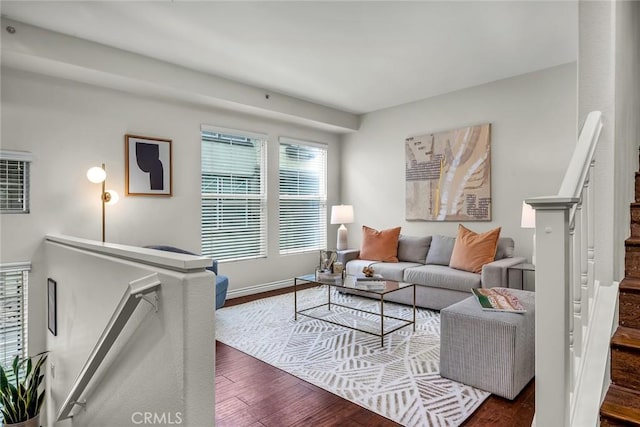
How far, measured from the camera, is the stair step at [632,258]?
1.85 metres

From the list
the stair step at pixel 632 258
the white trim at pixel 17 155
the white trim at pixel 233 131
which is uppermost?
the white trim at pixel 233 131

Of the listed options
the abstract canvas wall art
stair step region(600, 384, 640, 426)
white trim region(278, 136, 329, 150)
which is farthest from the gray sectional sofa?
stair step region(600, 384, 640, 426)

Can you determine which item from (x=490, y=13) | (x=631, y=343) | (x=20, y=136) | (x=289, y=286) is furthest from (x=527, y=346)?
(x=20, y=136)

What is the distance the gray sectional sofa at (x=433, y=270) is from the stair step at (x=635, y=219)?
1.62 meters

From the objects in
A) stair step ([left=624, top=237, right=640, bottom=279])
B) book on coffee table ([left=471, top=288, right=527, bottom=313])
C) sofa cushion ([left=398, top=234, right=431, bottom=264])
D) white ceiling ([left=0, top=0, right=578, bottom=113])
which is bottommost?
book on coffee table ([left=471, top=288, right=527, bottom=313])

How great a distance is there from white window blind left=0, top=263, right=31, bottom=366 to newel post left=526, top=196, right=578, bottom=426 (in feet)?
13.0

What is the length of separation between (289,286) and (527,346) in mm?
3657

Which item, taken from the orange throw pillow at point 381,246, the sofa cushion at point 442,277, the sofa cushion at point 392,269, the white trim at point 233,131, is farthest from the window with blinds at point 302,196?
the sofa cushion at point 442,277

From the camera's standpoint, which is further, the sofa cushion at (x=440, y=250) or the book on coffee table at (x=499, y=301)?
the sofa cushion at (x=440, y=250)

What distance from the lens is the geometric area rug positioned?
2.23m

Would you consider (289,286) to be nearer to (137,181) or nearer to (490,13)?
(137,181)

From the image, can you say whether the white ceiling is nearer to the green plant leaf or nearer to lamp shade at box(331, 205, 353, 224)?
lamp shade at box(331, 205, 353, 224)

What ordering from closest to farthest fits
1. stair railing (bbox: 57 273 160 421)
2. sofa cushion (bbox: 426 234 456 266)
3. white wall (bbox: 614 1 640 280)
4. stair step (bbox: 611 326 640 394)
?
stair railing (bbox: 57 273 160 421)
stair step (bbox: 611 326 640 394)
white wall (bbox: 614 1 640 280)
sofa cushion (bbox: 426 234 456 266)

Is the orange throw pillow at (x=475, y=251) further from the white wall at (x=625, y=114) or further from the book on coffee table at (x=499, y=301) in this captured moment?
the white wall at (x=625, y=114)
